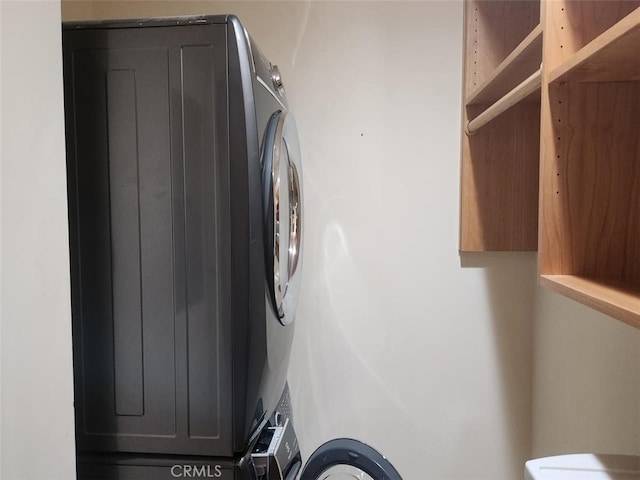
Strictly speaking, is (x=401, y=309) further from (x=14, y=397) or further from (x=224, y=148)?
(x=14, y=397)

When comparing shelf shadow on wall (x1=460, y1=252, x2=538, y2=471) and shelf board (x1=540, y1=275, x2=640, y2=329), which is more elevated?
shelf board (x1=540, y1=275, x2=640, y2=329)

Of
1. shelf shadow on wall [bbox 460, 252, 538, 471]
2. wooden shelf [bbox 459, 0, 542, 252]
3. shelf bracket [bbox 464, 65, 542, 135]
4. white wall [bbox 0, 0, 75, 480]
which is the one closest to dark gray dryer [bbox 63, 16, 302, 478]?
white wall [bbox 0, 0, 75, 480]

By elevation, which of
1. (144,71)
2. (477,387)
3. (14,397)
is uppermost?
(144,71)

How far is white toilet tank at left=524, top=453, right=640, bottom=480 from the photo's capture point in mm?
899

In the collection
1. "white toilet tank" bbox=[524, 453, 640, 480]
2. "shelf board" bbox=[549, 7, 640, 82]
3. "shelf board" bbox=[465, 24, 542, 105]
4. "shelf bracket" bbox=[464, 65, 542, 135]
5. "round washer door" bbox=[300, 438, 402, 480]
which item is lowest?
"round washer door" bbox=[300, 438, 402, 480]

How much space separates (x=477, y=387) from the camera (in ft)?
6.40

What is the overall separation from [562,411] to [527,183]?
79 centimetres

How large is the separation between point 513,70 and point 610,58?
1.78ft

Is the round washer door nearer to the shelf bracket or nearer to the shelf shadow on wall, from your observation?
the shelf shadow on wall

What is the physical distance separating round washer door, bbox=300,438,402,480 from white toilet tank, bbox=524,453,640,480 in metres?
0.48

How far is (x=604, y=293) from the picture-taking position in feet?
2.81

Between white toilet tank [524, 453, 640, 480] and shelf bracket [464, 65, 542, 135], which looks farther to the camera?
shelf bracket [464, 65, 542, 135]

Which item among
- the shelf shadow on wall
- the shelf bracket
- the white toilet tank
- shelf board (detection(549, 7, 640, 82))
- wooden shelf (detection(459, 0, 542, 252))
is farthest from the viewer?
the shelf shadow on wall

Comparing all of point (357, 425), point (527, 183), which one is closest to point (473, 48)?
point (527, 183)
